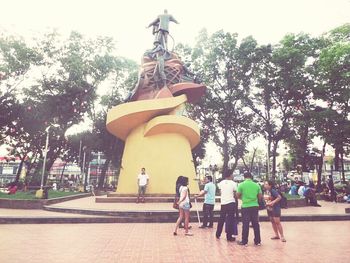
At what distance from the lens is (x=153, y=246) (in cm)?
714

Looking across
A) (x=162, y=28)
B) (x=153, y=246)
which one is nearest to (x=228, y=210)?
(x=153, y=246)

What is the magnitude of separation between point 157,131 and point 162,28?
759 centimetres

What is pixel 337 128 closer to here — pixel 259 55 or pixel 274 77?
pixel 274 77

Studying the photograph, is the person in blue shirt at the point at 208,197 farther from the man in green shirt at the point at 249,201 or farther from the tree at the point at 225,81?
the tree at the point at 225,81

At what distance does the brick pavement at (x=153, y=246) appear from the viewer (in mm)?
5988

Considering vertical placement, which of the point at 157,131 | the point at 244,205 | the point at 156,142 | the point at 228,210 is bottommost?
the point at 228,210

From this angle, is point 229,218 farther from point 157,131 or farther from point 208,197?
point 157,131

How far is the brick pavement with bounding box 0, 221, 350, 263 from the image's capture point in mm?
5988

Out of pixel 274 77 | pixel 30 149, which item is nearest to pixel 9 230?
pixel 274 77

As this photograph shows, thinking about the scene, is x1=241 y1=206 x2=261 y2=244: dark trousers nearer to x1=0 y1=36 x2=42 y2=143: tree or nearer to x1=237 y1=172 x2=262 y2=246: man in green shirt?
x1=237 y1=172 x2=262 y2=246: man in green shirt

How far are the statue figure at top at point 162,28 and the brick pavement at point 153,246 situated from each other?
14365mm

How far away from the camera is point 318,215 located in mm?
12031

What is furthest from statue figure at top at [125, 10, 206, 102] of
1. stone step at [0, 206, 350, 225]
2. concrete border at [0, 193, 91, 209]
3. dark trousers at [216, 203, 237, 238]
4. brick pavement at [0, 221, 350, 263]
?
dark trousers at [216, 203, 237, 238]

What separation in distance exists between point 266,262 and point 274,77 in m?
24.8
